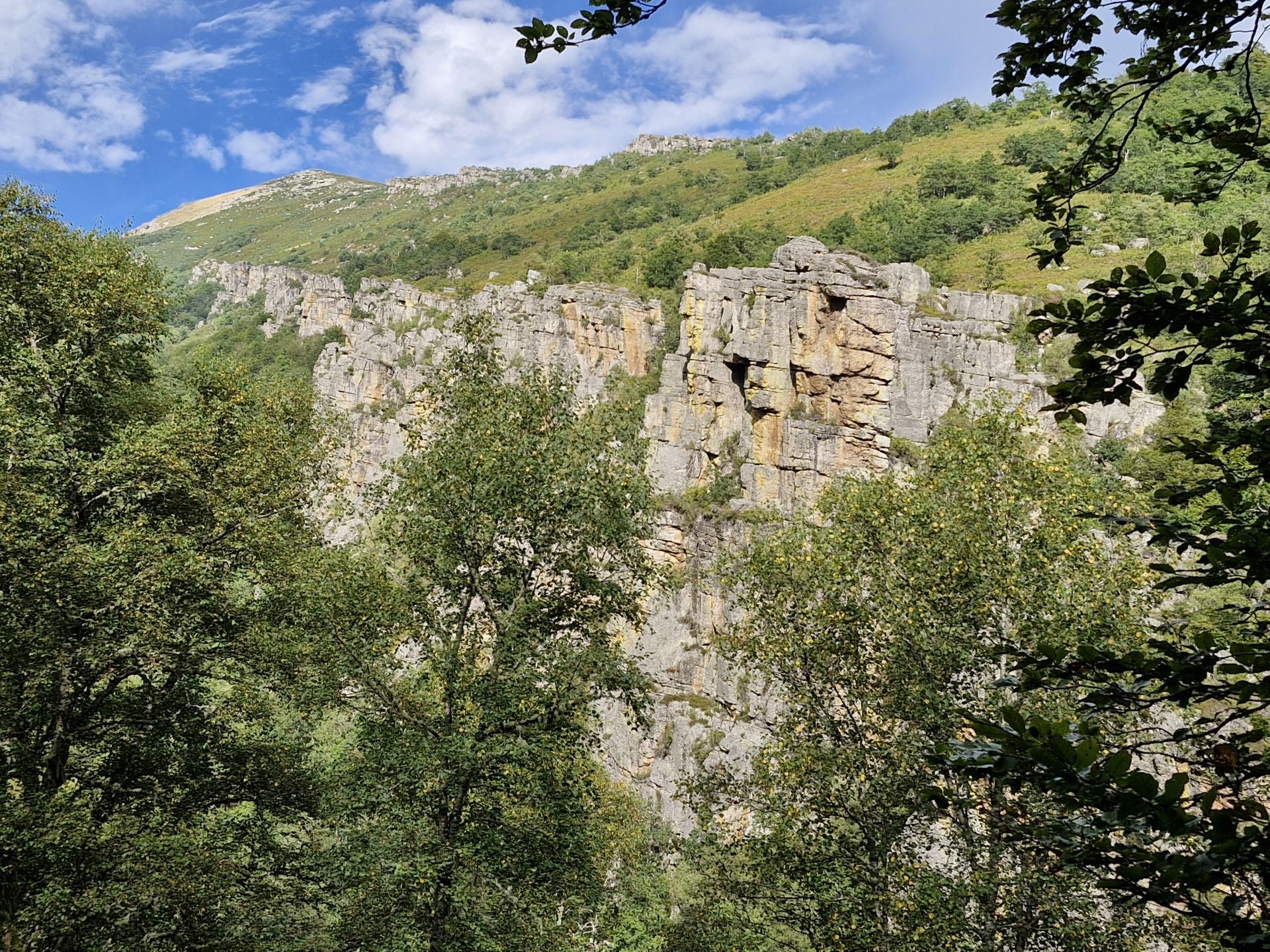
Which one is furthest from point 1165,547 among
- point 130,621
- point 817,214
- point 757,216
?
point 757,216

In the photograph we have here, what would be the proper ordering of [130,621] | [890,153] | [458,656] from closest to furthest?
[130,621] → [458,656] → [890,153]

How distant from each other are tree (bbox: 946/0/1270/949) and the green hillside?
31725mm

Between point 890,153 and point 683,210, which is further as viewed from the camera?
point 683,210

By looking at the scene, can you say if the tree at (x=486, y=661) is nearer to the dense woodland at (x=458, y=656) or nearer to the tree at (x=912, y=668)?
the dense woodland at (x=458, y=656)

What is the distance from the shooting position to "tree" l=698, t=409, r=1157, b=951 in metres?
8.70

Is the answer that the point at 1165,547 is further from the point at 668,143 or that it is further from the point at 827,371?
the point at 668,143

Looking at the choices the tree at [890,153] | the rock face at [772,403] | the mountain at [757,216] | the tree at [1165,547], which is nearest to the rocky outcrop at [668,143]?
the mountain at [757,216]

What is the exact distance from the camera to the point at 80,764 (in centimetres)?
1162

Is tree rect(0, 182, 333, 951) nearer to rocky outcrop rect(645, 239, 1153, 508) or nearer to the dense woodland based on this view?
the dense woodland

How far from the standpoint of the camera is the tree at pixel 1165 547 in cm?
223

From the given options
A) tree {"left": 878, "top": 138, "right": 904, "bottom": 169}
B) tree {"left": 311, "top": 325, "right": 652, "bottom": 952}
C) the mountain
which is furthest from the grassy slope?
tree {"left": 311, "top": 325, "right": 652, "bottom": 952}

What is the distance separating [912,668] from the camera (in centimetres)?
1015

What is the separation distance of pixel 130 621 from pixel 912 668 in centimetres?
1101

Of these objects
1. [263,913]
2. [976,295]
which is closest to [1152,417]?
[976,295]
